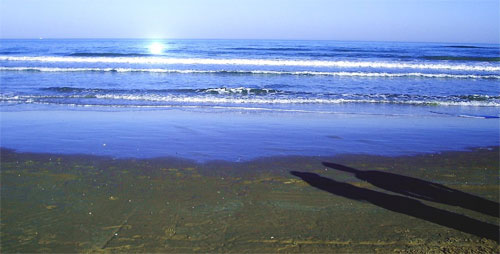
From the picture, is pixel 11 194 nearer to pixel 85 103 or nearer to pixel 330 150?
pixel 330 150

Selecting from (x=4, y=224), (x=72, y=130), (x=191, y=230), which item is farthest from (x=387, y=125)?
(x=4, y=224)

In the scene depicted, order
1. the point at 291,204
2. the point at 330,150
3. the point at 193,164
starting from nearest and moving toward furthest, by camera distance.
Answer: the point at 291,204
the point at 193,164
the point at 330,150

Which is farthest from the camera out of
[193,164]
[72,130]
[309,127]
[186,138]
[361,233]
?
[309,127]

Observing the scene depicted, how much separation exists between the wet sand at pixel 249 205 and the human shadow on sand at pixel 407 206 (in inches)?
0.6

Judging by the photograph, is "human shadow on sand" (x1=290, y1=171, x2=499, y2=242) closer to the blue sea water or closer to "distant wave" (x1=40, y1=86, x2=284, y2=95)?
the blue sea water

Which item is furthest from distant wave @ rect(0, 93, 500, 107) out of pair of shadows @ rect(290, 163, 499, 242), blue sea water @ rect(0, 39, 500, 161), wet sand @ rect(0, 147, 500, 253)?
pair of shadows @ rect(290, 163, 499, 242)

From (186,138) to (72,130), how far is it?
9.61 feet

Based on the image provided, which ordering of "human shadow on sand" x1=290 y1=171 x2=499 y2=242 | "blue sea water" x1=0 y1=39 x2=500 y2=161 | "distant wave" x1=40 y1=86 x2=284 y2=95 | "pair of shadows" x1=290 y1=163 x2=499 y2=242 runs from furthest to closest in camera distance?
1. "distant wave" x1=40 y1=86 x2=284 y2=95
2. "blue sea water" x1=0 y1=39 x2=500 y2=161
3. "pair of shadows" x1=290 y1=163 x2=499 y2=242
4. "human shadow on sand" x1=290 y1=171 x2=499 y2=242

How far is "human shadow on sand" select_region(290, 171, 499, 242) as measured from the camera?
13.6 ft

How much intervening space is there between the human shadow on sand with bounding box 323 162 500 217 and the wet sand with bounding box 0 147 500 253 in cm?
2

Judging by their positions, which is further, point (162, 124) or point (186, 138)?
point (162, 124)

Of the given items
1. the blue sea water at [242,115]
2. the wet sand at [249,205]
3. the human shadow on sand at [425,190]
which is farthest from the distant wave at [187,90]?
the human shadow on sand at [425,190]

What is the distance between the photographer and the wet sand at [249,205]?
3795 millimetres

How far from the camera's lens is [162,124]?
944 centimetres
